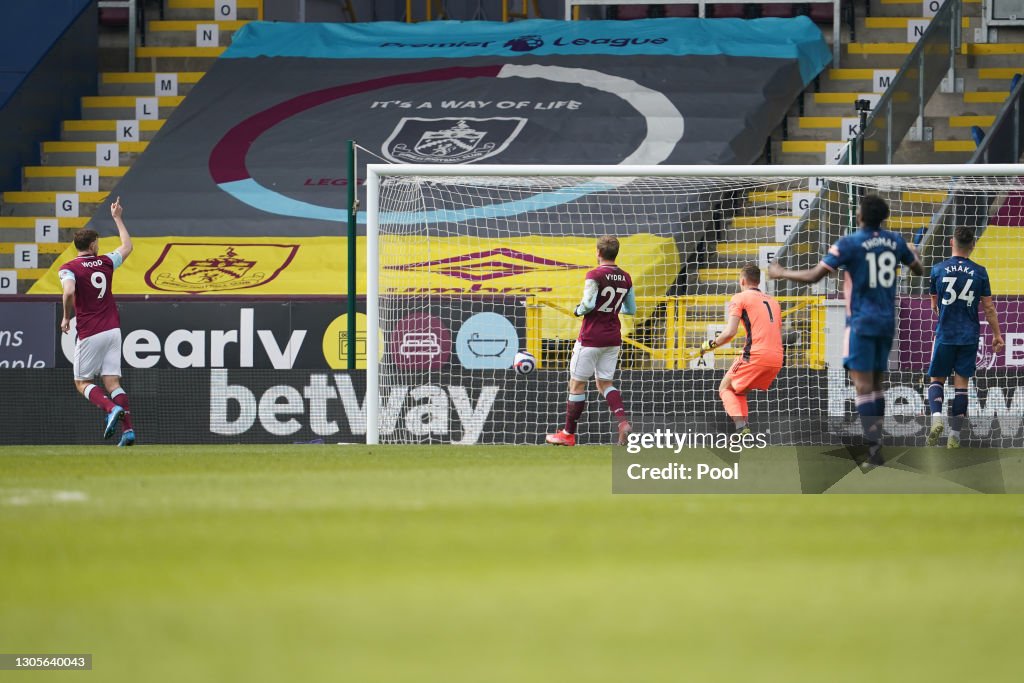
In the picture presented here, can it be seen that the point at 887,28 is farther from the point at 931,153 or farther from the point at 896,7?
the point at 931,153

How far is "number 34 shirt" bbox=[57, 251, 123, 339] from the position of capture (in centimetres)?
1269

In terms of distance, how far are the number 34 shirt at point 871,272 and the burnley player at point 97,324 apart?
6462 mm

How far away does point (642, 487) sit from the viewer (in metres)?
8.10

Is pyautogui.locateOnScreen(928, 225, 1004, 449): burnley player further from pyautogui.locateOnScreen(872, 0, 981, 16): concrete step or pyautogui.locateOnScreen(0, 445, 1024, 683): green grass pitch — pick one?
pyautogui.locateOnScreen(872, 0, 981, 16): concrete step

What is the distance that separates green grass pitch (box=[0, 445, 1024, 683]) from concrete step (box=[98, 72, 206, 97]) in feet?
47.1

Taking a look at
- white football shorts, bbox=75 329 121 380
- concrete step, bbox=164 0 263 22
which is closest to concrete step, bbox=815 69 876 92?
concrete step, bbox=164 0 263 22

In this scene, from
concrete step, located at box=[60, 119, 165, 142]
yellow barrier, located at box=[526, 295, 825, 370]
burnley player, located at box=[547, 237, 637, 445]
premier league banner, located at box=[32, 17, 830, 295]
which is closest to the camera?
burnley player, located at box=[547, 237, 637, 445]

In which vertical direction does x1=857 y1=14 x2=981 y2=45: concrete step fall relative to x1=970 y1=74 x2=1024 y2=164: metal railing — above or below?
above

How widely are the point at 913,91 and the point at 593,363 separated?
266 inches

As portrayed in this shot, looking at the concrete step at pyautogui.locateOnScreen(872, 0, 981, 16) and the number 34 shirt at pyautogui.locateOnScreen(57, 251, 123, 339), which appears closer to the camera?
the number 34 shirt at pyautogui.locateOnScreen(57, 251, 123, 339)

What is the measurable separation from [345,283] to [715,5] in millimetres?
7928

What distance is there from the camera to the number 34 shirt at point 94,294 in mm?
12688

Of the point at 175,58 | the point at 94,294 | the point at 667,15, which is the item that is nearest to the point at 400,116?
the point at 175,58

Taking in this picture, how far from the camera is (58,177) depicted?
20.4 meters
